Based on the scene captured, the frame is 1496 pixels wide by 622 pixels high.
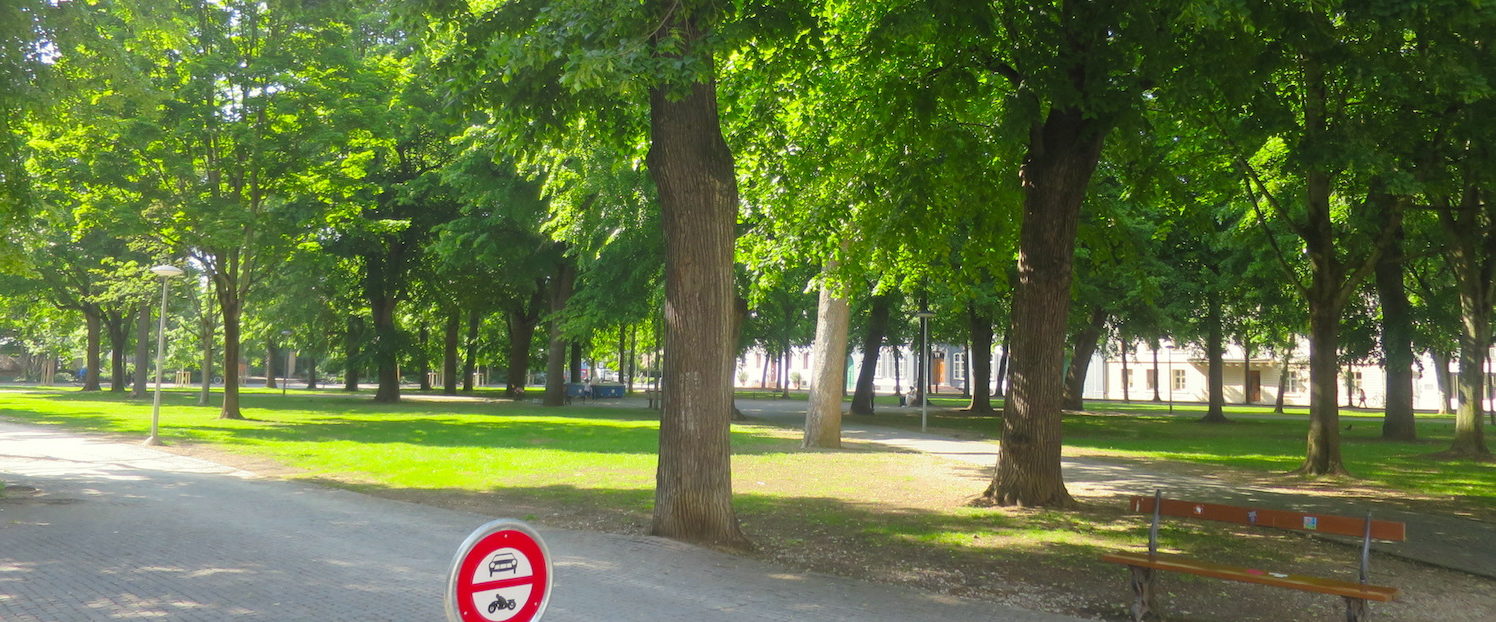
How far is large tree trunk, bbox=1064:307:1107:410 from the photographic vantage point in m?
34.0

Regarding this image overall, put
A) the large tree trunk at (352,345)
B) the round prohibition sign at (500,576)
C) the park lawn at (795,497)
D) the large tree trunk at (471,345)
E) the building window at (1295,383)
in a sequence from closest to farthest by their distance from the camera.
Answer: the round prohibition sign at (500,576)
the park lawn at (795,497)
the large tree trunk at (352,345)
the large tree trunk at (471,345)
the building window at (1295,383)

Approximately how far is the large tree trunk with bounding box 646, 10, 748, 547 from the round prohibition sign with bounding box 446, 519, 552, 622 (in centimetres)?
596

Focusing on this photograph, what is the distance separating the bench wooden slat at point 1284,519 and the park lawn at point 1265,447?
27.6 feet

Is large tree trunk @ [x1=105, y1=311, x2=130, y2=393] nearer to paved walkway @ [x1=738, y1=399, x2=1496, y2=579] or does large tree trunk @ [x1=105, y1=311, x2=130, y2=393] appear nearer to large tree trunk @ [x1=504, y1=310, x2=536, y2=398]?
large tree trunk @ [x1=504, y1=310, x2=536, y2=398]

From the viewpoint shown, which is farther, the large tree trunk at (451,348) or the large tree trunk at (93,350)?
the large tree trunk at (451,348)

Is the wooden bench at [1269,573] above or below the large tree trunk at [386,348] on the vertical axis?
below

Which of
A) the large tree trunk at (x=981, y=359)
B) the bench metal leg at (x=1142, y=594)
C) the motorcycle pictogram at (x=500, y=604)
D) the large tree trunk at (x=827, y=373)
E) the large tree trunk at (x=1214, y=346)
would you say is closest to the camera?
the motorcycle pictogram at (x=500, y=604)

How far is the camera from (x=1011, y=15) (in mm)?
11656

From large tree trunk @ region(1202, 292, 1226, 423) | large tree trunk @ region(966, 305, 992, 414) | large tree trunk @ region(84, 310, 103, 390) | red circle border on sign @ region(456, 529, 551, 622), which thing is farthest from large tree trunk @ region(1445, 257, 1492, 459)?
large tree trunk @ region(84, 310, 103, 390)

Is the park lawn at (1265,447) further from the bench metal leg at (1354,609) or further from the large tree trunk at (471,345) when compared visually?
the large tree trunk at (471,345)

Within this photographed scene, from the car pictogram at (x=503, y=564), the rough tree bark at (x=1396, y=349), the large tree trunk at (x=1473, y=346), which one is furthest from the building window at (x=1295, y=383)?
the car pictogram at (x=503, y=564)

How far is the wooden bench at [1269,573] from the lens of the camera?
21.6ft

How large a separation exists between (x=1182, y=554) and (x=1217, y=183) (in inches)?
337

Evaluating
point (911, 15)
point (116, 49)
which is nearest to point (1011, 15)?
point (911, 15)
